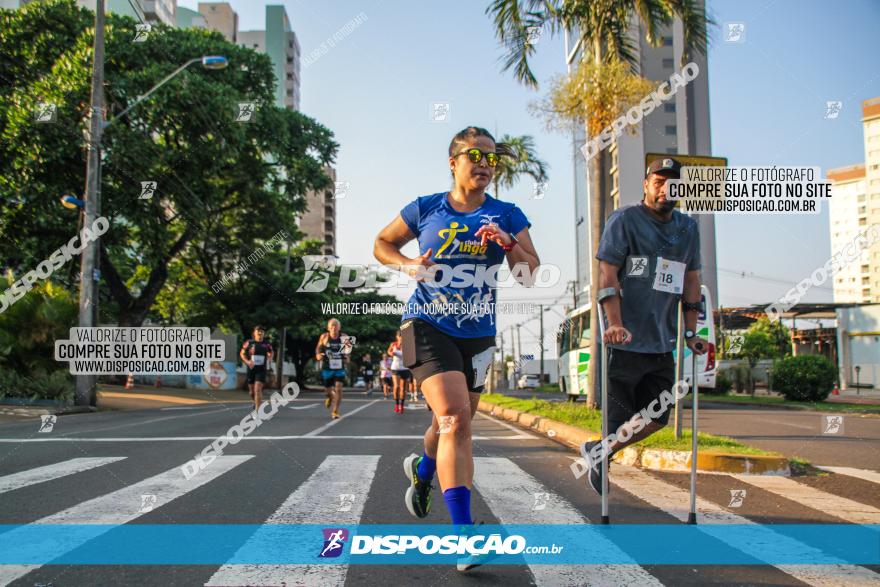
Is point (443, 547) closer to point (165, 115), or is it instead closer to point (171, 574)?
point (171, 574)

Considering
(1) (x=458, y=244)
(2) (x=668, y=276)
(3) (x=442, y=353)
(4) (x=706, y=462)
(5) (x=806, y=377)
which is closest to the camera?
(3) (x=442, y=353)

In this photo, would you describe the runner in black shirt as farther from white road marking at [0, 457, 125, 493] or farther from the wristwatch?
the wristwatch

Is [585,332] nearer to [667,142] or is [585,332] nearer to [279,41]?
[667,142]

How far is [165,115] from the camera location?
76.9 ft

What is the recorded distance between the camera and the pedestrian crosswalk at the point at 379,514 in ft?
11.0

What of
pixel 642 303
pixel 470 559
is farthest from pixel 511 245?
pixel 470 559

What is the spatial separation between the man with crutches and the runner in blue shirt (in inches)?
38.0

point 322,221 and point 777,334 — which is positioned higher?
point 322,221

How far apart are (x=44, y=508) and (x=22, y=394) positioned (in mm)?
15327

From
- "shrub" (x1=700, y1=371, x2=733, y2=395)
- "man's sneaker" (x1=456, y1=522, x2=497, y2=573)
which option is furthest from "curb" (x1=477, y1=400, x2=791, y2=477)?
"shrub" (x1=700, y1=371, x2=733, y2=395)

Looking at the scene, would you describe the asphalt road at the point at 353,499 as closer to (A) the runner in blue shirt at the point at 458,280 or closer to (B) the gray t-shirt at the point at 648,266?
(A) the runner in blue shirt at the point at 458,280

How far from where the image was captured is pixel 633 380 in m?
4.62

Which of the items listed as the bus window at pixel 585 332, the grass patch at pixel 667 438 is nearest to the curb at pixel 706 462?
the grass patch at pixel 667 438

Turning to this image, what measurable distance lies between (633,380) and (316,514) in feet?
7.13
